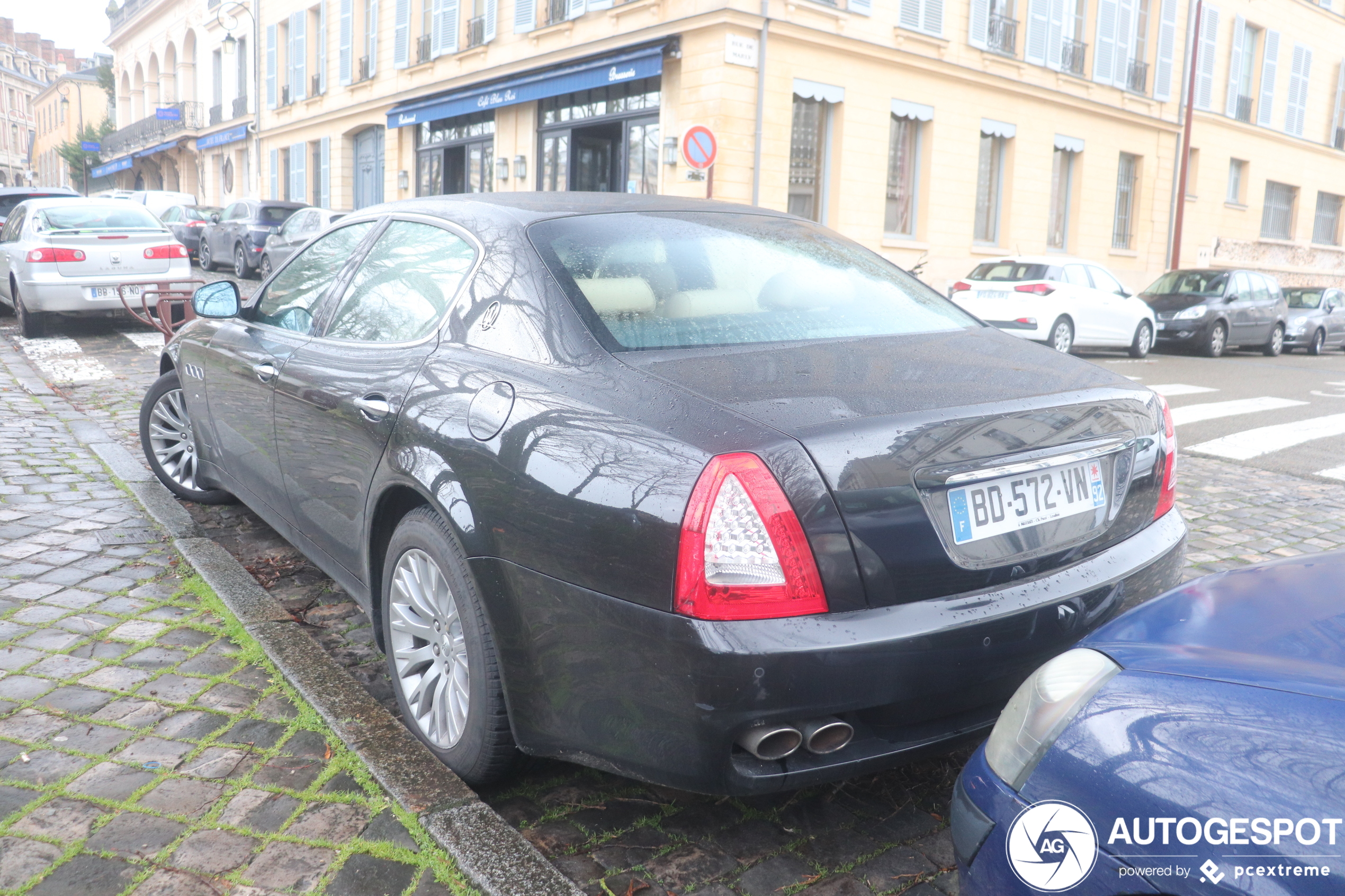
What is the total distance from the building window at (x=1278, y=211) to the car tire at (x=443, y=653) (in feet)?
107

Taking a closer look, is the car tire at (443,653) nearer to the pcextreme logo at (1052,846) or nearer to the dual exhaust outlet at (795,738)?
the dual exhaust outlet at (795,738)

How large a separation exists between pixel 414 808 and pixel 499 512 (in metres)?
0.69

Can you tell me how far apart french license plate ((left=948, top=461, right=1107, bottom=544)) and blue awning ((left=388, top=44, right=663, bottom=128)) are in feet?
53.8

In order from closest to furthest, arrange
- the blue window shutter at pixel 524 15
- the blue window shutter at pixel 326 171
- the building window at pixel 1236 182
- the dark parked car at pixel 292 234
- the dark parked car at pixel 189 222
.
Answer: the dark parked car at pixel 292 234
the blue window shutter at pixel 524 15
the dark parked car at pixel 189 222
the building window at pixel 1236 182
the blue window shutter at pixel 326 171

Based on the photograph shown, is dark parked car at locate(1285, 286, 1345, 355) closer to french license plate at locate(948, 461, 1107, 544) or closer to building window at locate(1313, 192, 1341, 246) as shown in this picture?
building window at locate(1313, 192, 1341, 246)

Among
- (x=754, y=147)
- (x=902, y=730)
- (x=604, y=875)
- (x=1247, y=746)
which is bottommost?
(x=604, y=875)

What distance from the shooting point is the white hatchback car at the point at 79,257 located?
11453mm

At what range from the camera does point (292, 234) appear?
1858 centimetres

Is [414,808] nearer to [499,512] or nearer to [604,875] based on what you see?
[604,875]

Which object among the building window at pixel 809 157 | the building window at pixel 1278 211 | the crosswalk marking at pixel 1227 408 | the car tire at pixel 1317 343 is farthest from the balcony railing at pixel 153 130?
the crosswalk marking at pixel 1227 408

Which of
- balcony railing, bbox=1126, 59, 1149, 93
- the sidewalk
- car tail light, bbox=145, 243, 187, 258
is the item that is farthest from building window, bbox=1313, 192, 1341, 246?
the sidewalk

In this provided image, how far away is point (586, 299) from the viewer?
258 centimetres

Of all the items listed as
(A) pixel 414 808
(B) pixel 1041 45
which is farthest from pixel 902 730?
(B) pixel 1041 45

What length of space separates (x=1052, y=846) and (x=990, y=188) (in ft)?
71.9
